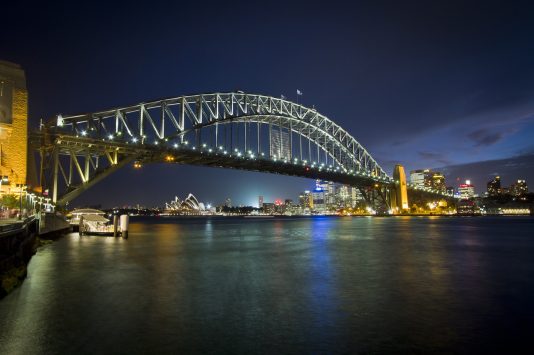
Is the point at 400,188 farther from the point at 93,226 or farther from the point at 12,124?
the point at 12,124

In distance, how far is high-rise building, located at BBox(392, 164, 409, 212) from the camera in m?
100

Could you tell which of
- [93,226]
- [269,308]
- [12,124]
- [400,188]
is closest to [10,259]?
[269,308]

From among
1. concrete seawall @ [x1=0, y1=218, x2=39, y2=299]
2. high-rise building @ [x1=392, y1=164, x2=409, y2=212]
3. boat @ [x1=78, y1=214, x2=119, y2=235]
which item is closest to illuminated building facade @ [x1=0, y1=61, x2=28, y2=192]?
concrete seawall @ [x1=0, y1=218, x2=39, y2=299]

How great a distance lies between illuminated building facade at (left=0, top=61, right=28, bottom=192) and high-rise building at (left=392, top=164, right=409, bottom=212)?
90416 millimetres

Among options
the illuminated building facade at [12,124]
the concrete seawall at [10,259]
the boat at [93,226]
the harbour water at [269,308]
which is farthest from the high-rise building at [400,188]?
the concrete seawall at [10,259]

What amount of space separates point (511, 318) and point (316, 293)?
4408mm

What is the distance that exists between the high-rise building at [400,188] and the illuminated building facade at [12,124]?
90.4 m

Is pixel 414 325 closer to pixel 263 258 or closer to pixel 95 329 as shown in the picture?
pixel 95 329

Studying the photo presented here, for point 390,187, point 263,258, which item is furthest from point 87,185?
point 390,187

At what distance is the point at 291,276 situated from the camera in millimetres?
13336

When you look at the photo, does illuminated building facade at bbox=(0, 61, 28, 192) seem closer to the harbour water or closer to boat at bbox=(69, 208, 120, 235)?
the harbour water

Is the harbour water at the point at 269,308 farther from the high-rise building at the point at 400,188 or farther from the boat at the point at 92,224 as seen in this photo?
the high-rise building at the point at 400,188

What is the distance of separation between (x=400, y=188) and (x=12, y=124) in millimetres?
91669

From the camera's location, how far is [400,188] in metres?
100
